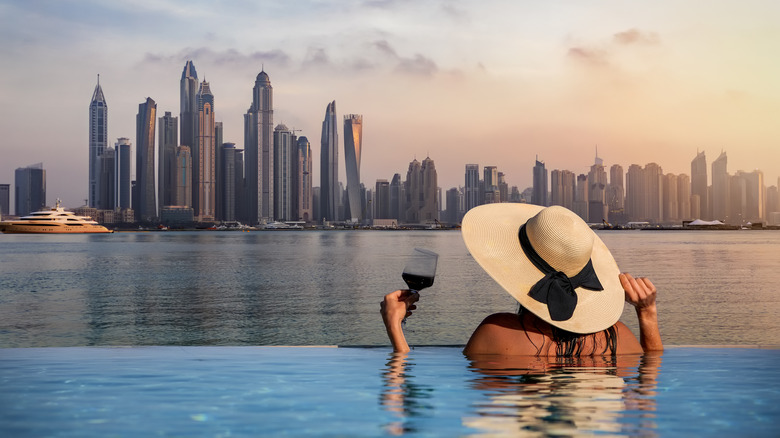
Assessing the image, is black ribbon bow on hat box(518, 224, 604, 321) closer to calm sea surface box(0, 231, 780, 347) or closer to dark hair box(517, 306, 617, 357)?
dark hair box(517, 306, 617, 357)

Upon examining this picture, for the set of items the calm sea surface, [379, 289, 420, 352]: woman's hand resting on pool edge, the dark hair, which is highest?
[379, 289, 420, 352]: woman's hand resting on pool edge

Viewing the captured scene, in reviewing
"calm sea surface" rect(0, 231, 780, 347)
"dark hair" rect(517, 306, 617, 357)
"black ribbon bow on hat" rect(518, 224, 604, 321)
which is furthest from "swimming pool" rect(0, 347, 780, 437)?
"calm sea surface" rect(0, 231, 780, 347)

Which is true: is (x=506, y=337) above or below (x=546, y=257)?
below

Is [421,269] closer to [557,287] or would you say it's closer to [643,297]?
[557,287]

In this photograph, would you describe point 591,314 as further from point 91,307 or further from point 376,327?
point 91,307

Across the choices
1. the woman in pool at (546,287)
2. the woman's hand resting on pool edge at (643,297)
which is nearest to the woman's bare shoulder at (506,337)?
the woman in pool at (546,287)

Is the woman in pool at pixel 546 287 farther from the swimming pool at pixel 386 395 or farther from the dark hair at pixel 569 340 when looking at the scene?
the swimming pool at pixel 386 395

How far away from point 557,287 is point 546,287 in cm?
8

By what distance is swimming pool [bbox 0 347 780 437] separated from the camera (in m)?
4.92

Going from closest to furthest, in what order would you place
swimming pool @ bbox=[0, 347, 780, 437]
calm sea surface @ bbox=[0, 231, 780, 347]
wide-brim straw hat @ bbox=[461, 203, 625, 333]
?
1. swimming pool @ bbox=[0, 347, 780, 437]
2. wide-brim straw hat @ bbox=[461, 203, 625, 333]
3. calm sea surface @ bbox=[0, 231, 780, 347]

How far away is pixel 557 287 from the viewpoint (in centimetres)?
499

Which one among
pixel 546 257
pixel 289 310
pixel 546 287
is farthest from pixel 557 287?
pixel 289 310

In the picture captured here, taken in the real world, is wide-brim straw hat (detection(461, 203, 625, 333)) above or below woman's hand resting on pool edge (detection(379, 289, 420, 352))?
above

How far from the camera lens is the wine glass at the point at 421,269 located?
5504mm
